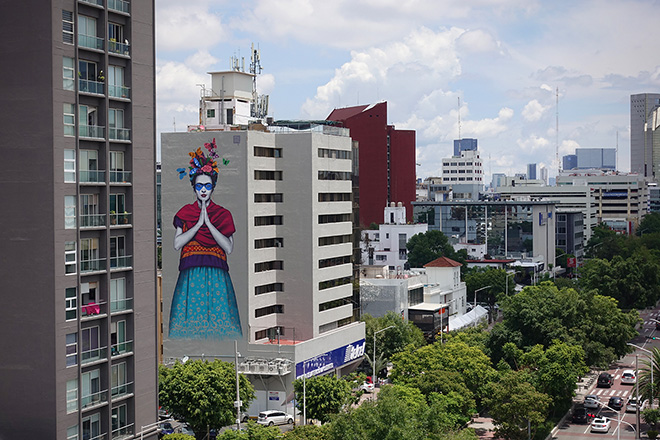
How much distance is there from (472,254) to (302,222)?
110 meters

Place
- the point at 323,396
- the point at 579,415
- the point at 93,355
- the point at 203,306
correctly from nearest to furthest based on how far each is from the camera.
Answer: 1. the point at 93,355
2. the point at 323,396
3. the point at 579,415
4. the point at 203,306

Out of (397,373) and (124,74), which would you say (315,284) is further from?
(124,74)

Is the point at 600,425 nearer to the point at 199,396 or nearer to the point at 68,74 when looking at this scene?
the point at 199,396

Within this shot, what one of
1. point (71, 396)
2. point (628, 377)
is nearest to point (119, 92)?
point (71, 396)

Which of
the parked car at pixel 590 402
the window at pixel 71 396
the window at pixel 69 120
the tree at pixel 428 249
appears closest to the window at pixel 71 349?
the window at pixel 71 396

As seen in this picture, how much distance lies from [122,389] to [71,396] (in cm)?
408

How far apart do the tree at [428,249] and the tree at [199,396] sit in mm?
109339

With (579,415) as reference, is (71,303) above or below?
above

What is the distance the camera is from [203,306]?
8350cm

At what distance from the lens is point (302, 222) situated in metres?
86.4

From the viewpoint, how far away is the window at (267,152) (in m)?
83.9

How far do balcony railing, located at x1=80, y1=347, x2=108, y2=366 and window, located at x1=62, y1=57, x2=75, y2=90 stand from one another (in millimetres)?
14200

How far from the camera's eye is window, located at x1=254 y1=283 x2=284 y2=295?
8469cm

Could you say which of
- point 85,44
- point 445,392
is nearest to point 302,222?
point 445,392
